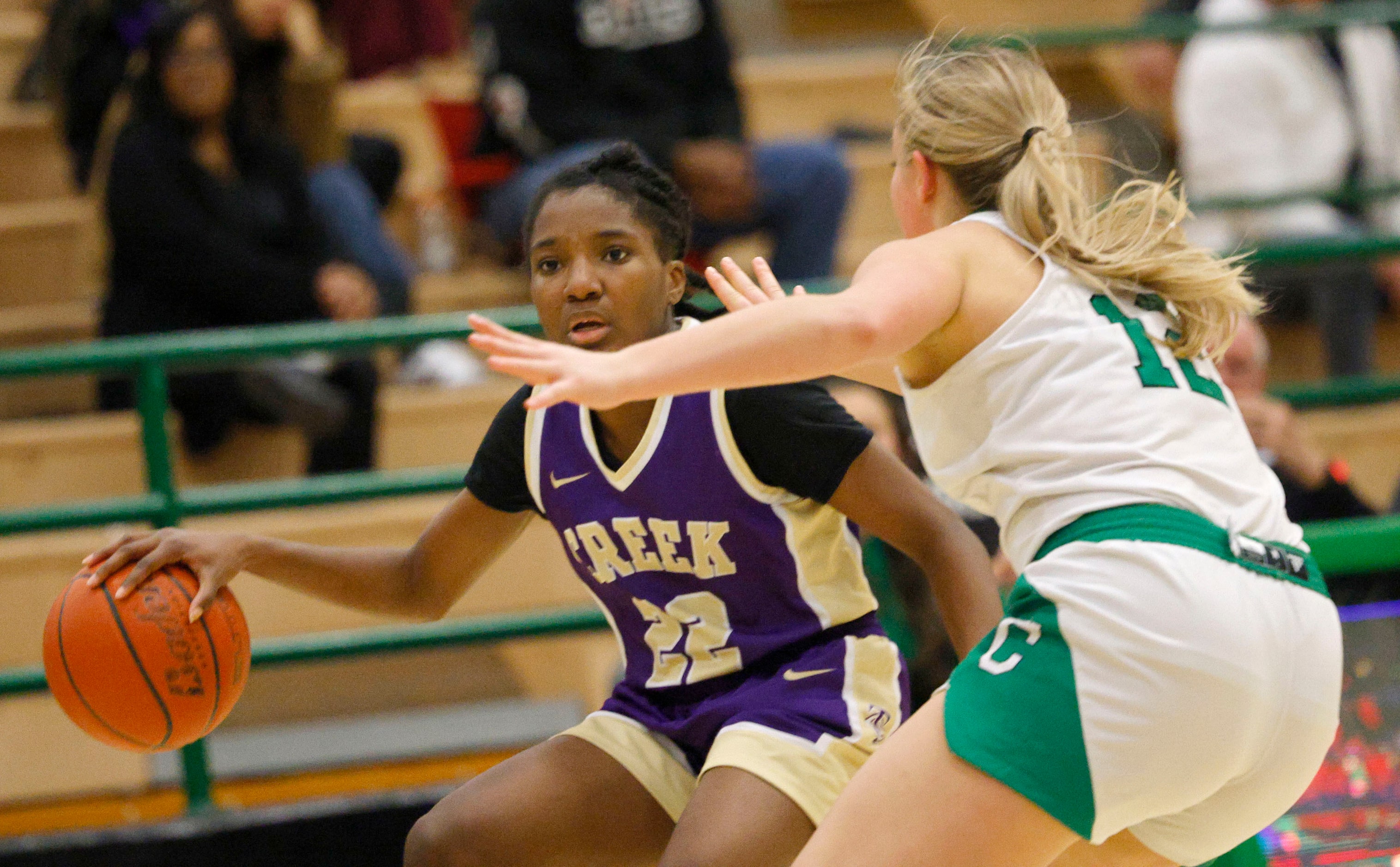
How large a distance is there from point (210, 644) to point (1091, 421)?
1.32 metres

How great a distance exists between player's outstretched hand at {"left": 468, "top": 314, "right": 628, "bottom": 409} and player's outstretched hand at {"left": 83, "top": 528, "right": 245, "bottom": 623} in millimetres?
814

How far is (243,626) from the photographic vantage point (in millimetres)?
2348

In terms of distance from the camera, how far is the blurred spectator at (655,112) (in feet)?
15.7

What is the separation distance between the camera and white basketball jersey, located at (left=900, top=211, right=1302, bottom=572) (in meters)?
1.84

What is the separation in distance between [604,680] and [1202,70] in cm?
307

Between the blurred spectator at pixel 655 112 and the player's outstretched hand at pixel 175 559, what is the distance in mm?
2584

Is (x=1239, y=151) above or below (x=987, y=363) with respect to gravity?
below

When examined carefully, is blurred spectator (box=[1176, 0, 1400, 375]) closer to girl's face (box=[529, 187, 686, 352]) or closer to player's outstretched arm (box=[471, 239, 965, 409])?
girl's face (box=[529, 187, 686, 352])

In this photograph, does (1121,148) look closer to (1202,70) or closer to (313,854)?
(313,854)

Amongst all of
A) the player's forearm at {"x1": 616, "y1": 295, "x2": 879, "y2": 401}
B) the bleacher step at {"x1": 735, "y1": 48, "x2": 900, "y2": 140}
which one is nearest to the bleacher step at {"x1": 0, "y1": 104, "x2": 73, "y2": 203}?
the bleacher step at {"x1": 735, "y1": 48, "x2": 900, "y2": 140}

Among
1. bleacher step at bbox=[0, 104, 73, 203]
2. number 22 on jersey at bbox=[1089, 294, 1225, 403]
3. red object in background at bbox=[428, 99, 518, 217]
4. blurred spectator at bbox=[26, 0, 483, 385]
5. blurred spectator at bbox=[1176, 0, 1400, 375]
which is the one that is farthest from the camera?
bleacher step at bbox=[0, 104, 73, 203]

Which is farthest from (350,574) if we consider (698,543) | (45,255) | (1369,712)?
(45,255)

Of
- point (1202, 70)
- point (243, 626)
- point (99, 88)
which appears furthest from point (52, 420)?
point (1202, 70)

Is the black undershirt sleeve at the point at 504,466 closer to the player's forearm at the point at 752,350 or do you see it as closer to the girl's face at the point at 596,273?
the girl's face at the point at 596,273
